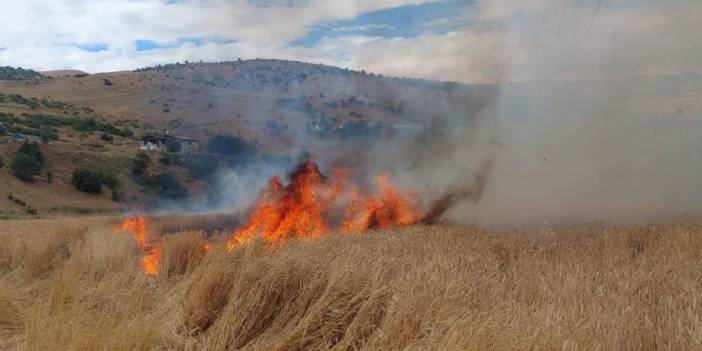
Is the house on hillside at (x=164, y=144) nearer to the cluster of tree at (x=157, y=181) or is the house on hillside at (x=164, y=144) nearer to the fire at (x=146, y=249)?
the cluster of tree at (x=157, y=181)

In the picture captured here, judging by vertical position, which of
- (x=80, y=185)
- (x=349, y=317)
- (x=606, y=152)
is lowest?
(x=80, y=185)

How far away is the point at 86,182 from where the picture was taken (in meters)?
42.6

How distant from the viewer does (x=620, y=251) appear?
30.3 ft

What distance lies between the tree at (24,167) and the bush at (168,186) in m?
9.02

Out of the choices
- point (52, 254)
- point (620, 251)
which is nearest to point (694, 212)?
point (620, 251)

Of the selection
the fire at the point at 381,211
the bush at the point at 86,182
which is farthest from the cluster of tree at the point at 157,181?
the fire at the point at 381,211

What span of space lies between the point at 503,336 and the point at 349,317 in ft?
5.25

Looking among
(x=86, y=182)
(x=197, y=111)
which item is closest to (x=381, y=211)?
(x=86, y=182)

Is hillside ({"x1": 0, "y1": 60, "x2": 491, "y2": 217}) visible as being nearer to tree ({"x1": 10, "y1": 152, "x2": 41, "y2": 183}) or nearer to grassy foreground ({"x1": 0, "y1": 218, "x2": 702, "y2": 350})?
tree ({"x1": 10, "y1": 152, "x2": 41, "y2": 183})

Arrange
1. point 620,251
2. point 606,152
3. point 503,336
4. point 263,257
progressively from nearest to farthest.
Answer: point 503,336
point 263,257
point 620,251
point 606,152

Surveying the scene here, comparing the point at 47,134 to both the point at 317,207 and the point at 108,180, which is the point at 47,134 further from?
the point at 317,207

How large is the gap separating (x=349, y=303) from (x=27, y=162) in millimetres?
44991

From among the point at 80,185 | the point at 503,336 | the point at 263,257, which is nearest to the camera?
the point at 503,336

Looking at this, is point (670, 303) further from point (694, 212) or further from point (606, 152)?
point (606, 152)
